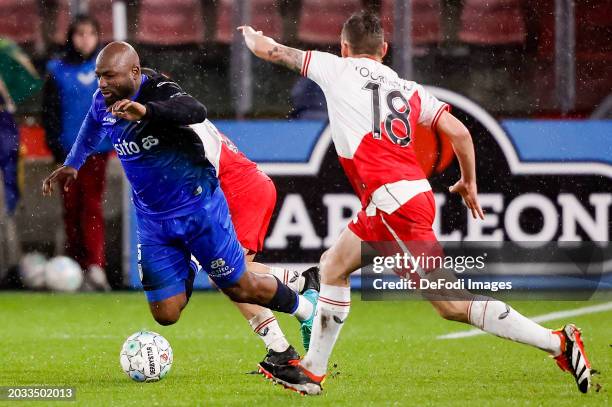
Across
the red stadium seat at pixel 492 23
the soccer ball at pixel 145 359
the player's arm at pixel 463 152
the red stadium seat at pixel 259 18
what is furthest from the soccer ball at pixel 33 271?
the player's arm at pixel 463 152

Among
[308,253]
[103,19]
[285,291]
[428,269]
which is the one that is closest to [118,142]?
[285,291]

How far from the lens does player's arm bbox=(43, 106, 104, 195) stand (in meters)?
7.06

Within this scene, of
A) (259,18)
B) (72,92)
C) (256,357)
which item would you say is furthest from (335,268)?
(259,18)

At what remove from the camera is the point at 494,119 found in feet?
35.6

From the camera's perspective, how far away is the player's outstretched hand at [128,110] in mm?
6074

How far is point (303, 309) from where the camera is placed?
23.6ft

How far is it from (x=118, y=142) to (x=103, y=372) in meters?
1.32

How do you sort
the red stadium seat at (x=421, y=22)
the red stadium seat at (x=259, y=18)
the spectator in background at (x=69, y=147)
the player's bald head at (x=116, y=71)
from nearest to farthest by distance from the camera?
the player's bald head at (x=116, y=71), the spectator in background at (x=69, y=147), the red stadium seat at (x=421, y=22), the red stadium seat at (x=259, y=18)

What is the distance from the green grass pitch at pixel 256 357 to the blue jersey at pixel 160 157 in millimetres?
932

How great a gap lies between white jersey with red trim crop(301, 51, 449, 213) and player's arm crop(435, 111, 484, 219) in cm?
8

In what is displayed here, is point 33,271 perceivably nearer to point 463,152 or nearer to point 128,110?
point 128,110

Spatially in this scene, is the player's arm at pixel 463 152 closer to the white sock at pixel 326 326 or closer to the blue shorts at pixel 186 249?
the white sock at pixel 326 326

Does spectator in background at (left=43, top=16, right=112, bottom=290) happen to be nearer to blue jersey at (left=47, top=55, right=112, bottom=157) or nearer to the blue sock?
blue jersey at (left=47, top=55, right=112, bottom=157)

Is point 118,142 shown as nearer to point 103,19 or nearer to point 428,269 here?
point 428,269
